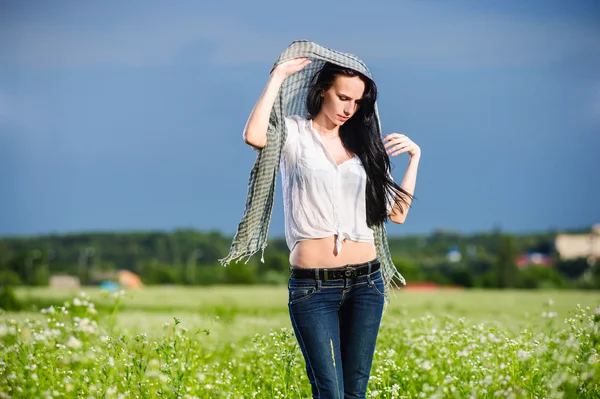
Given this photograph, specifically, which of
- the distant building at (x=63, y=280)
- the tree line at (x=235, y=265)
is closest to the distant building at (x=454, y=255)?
the tree line at (x=235, y=265)

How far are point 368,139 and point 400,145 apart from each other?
257mm

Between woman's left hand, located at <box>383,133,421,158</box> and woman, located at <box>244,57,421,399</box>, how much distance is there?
1 centimetres

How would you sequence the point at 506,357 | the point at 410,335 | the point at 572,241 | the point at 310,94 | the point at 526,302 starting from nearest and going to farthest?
the point at 310,94, the point at 506,357, the point at 410,335, the point at 526,302, the point at 572,241

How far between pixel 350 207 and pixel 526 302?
77.7 ft

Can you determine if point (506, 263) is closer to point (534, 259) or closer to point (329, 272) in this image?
point (534, 259)

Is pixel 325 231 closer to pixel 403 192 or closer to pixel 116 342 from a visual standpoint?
pixel 403 192

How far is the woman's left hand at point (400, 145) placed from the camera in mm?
5453

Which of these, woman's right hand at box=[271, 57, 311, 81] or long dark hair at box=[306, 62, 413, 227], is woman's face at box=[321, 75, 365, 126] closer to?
long dark hair at box=[306, 62, 413, 227]

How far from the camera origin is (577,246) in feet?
169

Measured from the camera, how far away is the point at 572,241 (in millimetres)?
52125

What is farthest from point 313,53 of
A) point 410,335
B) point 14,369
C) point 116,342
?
point 410,335

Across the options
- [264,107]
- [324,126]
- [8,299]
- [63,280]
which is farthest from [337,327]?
[63,280]

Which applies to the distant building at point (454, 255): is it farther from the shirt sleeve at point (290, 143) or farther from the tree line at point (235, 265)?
the shirt sleeve at point (290, 143)

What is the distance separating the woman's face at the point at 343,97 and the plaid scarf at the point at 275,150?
90mm
